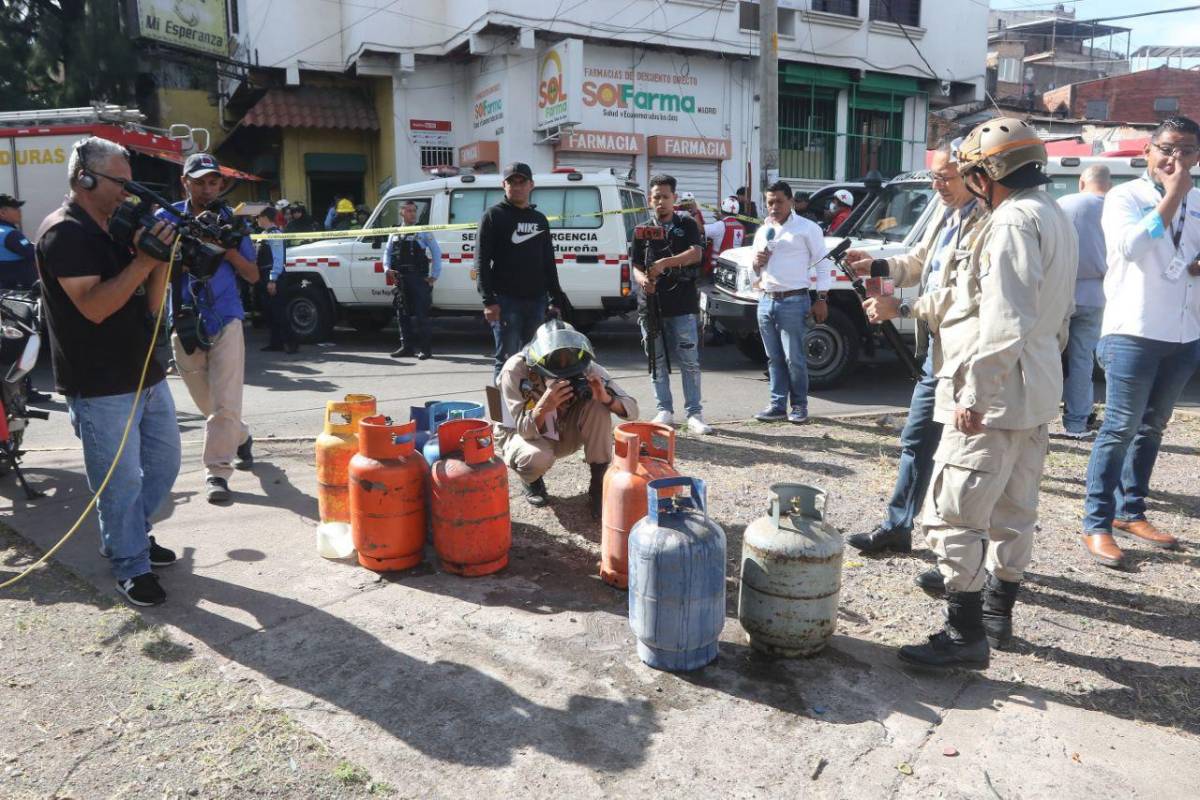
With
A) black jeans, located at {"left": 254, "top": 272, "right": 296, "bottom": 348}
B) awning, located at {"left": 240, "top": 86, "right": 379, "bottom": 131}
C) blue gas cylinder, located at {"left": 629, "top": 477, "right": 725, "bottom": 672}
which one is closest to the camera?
blue gas cylinder, located at {"left": 629, "top": 477, "right": 725, "bottom": 672}

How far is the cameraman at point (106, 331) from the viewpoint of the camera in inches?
133

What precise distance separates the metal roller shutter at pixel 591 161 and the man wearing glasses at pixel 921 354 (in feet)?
42.1

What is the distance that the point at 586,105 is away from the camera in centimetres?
1652

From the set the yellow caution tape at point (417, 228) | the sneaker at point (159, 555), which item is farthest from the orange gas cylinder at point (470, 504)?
the yellow caution tape at point (417, 228)

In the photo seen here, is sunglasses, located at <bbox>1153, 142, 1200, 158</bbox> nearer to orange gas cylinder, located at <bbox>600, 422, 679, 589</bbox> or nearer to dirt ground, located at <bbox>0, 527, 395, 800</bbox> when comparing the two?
orange gas cylinder, located at <bbox>600, 422, 679, 589</bbox>

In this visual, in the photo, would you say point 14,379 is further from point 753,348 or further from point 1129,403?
point 753,348

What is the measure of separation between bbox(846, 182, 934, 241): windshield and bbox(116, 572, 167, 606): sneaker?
6796 mm

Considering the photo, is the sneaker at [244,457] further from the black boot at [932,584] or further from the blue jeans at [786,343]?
the black boot at [932,584]

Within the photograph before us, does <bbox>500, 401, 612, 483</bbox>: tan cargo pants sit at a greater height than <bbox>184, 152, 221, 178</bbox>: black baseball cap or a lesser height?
lesser

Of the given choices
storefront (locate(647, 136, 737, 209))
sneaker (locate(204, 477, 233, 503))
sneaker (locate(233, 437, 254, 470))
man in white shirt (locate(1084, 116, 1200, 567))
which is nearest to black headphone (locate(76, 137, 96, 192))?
sneaker (locate(204, 477, 233, 503))

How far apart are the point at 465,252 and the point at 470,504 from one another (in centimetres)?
765

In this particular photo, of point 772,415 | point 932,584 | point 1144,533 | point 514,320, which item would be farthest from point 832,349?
point 932,584

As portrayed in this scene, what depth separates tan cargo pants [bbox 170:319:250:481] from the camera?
508 cm

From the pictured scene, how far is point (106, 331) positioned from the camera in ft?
11.7
